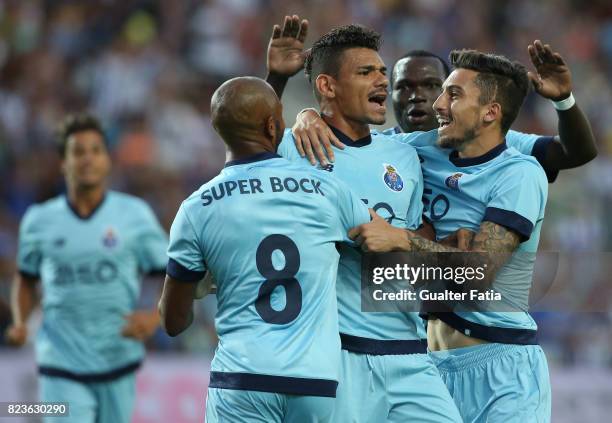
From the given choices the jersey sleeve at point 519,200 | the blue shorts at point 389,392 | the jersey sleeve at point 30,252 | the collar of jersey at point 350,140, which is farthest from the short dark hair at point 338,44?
the jersey sleeve at point 30,252

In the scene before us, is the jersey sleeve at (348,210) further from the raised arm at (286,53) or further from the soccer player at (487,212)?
the raised arm at (286,53)

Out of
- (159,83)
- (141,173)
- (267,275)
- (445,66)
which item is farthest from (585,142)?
(159,83)

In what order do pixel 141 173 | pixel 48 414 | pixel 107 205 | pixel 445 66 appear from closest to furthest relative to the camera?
pixel 445 66, pixel 48 414, pixel 107 205, pixel 141 173

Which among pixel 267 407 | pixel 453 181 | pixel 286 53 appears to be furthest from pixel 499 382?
pixel 286 53

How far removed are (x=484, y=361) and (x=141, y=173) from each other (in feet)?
24.0

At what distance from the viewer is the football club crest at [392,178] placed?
474cm

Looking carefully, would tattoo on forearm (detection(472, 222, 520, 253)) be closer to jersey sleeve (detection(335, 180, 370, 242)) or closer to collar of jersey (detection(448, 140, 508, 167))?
collar of jersey (detection(448, 140, 508, 167))

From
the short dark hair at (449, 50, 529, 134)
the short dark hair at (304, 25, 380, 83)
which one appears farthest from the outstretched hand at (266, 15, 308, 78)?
the short dark hair at (449, 50, 529, 134)

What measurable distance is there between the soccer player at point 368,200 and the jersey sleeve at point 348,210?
0.24 m

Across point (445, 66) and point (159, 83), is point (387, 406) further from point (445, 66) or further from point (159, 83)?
point (159, 83)

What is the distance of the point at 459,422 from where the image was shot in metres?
4.48

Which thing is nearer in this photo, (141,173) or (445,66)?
(445,66)

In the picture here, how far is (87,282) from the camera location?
24.9ft

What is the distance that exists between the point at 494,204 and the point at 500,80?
2.18ft
